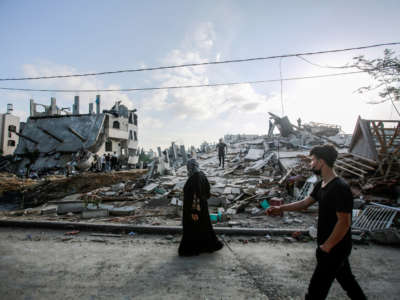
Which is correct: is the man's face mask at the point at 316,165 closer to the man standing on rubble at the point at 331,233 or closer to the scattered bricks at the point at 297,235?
the man standing on rubble at the point at 331,233

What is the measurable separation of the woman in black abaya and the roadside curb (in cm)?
112

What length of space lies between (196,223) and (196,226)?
2.0 inches

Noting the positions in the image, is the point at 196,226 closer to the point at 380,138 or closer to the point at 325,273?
the point at 325,273

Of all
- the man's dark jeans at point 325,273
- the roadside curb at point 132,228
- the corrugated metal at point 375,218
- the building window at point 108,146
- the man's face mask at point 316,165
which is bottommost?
the roadside curb at point 132,228

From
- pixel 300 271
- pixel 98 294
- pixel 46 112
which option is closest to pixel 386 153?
pixel 300 271

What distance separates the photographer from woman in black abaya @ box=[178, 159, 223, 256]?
3727 millimetres

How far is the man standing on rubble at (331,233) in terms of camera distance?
5.63ft

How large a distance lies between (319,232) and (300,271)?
1.67m

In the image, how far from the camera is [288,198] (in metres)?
7.77

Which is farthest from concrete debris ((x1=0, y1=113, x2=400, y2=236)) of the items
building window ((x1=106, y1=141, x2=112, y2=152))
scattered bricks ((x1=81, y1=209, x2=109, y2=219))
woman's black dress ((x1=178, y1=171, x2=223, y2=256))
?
building window ((x1=106, y1=141, x2=112, y2=152))

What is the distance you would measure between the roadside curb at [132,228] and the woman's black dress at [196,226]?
1.13m

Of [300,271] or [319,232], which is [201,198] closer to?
[300,271]

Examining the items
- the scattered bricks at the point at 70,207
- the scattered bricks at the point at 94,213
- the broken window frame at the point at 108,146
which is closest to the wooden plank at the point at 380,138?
the scattered bricks at the point at 94,213

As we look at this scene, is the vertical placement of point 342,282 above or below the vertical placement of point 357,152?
below
